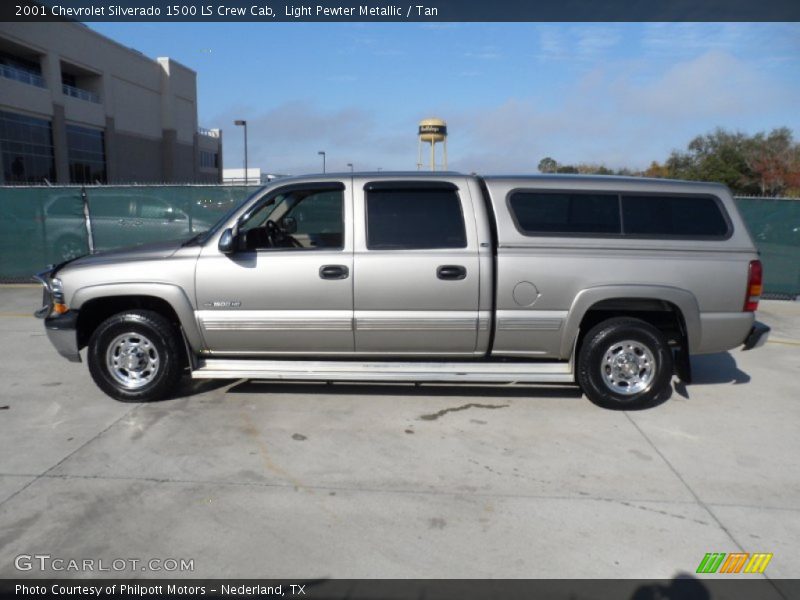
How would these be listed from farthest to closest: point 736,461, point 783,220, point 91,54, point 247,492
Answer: point 91,54
point 783,220
point 736,461
point 247,492

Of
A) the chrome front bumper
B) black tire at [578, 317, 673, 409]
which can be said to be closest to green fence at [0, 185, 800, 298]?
the chrome front bumper

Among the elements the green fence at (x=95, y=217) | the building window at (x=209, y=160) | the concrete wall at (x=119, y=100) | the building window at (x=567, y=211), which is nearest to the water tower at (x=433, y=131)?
the green fence at (x=95, y=217)

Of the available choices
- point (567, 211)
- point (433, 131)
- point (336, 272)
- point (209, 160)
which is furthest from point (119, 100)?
point (567, 211)

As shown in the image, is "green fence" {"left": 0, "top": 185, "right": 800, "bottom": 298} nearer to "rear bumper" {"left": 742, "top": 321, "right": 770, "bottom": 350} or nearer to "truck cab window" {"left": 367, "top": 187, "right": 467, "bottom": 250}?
"truck cab window" {"left": 367, "top": 187, "right": 467, "bottom": 250}

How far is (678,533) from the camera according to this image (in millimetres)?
3521

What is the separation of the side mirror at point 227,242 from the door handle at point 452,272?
1725mm

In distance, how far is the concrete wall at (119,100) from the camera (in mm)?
38562

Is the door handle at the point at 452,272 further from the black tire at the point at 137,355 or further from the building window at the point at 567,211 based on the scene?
the black tire at the point at 137,355

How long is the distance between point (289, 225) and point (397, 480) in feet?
10.1

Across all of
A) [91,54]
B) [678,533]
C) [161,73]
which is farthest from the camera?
[161,73]

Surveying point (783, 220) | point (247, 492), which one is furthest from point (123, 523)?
point (783, 220)

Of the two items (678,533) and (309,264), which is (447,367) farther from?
(678,533)

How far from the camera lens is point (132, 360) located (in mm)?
5531

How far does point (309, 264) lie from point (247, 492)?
6.68ft
